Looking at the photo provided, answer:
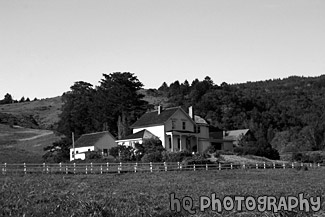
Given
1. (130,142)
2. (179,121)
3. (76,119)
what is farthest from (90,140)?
(76,119)

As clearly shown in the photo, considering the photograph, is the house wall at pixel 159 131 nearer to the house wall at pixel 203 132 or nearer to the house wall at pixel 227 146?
the house wall at pixel 203 132

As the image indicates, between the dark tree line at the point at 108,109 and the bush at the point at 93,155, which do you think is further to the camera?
the dark tree line at the point at 108,109

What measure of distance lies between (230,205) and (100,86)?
3276 inches

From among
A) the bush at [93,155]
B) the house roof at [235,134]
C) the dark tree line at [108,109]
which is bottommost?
the bush at [93,155]

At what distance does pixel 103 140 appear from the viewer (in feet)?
258

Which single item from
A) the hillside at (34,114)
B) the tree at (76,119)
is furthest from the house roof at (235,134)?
the hillside at (34,114)

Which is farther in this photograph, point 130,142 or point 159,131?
point 159,131

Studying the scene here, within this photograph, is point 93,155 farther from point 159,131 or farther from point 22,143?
point 22,143

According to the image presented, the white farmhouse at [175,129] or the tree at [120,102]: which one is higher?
the tree at [120,102]

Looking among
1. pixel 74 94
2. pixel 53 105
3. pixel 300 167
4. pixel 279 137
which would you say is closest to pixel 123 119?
pixel 74 94

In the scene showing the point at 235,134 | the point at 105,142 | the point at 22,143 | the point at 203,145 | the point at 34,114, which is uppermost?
the point at 34,114

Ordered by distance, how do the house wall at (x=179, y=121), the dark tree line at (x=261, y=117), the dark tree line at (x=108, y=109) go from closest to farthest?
1. the house wall at (x=179, y=121)
2. the dark tree line at (x=108, y=109)
3. the dark tree line at (x=261, y=117)

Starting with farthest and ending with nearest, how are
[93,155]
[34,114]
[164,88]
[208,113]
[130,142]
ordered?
1. [164,88]
2. [34,114]
3. [208,113]
4. [130,142]
5. [93,155]

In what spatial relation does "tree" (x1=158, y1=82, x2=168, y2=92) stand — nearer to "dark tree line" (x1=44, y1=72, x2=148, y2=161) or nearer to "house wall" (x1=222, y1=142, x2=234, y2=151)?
"dark tree line" (x1=44, y1=72, x2=148, y2=161)
